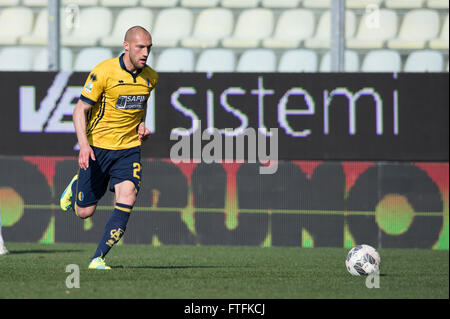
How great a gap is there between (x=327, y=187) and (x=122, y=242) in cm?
254

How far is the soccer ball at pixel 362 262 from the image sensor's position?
7.52 meters

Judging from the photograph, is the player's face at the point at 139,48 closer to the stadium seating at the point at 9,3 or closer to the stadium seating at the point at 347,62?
the stadium seating at the point at 347,62

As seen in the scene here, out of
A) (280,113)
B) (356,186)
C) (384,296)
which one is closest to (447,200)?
(356,186)

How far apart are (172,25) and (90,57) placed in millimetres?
1245

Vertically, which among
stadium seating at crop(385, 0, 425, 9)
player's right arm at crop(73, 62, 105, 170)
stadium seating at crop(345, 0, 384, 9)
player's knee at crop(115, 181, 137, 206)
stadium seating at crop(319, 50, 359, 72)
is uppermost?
stadium seating at crop(385, 0, 425, 9)

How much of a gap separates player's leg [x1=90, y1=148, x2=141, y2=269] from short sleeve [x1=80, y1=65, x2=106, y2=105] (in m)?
0.50

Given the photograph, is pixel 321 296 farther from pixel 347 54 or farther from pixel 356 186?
pixel 347 54

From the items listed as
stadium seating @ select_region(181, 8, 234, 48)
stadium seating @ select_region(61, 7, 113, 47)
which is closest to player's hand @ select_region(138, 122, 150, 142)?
stadium seating @ select_region(181, 8, 234, 48)

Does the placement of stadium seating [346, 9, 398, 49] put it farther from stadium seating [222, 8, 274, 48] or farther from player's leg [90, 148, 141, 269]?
player's leg [90, 148, 141, 269]

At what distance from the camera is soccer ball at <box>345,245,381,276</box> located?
24.7 feet

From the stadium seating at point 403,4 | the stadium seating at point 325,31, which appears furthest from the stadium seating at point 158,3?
the stadium seating at point 403,4

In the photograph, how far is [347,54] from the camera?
12836 mm

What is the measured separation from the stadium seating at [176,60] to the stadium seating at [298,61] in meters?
1.19

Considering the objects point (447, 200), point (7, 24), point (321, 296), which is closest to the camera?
point (321, 296)
